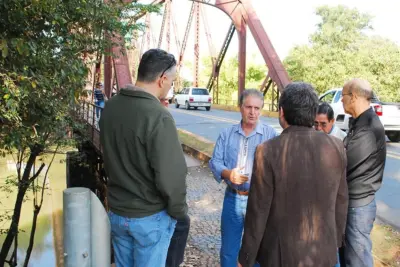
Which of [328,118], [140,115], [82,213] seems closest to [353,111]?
[328,118]

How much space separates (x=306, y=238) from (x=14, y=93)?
2.33 m

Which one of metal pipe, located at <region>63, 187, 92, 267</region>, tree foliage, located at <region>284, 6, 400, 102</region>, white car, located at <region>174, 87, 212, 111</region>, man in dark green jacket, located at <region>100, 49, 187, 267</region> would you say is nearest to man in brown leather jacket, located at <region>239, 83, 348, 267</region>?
man in dark green jacket, located at <region>100, 49, 187, 267</region>

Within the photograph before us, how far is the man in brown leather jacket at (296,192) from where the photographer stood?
1559 mm

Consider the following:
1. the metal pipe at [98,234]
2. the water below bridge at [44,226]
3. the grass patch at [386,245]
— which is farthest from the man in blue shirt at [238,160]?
the water below bridge at [44,226]

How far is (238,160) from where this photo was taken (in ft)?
8.04

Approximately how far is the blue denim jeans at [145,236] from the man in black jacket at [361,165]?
111cm

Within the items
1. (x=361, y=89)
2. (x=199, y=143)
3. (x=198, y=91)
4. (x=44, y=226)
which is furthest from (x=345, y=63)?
(x=361, y=89)

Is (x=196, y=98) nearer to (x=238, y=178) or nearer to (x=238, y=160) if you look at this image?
(x=238, y=160)

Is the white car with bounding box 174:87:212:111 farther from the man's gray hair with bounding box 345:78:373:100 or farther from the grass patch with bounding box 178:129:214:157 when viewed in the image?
the man's gray hair with bounding box 345:78:373:100

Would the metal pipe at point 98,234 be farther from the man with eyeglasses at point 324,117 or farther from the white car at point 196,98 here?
the white car at point 196,98

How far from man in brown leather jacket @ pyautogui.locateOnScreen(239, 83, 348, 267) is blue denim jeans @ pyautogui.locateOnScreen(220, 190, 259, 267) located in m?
0.73

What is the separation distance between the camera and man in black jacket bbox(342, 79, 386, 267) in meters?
2.08

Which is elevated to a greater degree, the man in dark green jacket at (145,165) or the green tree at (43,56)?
the green tree at (43,56)

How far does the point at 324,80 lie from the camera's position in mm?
21672
